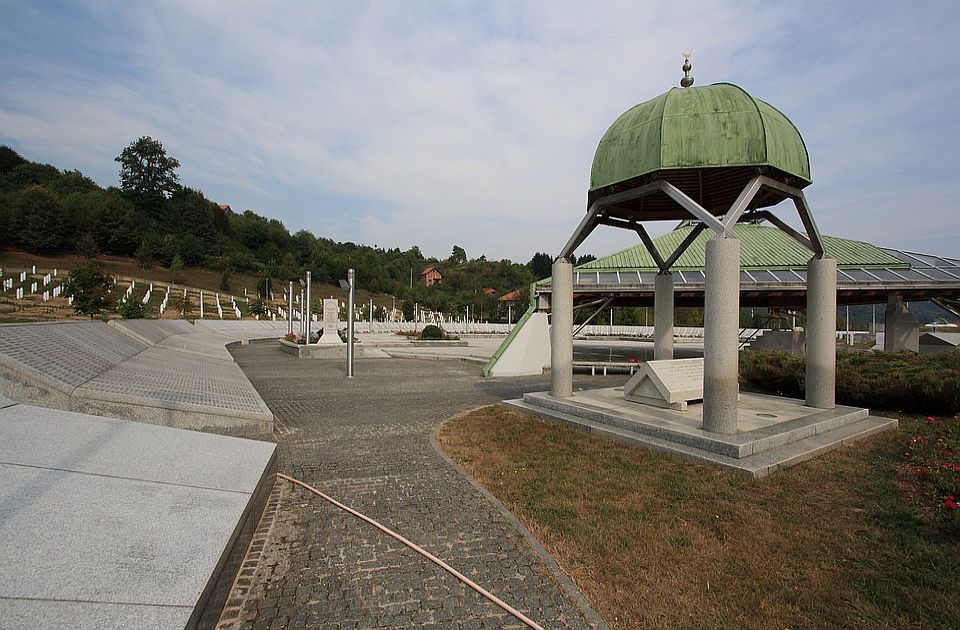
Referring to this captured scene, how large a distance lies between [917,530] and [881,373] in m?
7.12

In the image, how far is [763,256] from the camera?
19.3 metres

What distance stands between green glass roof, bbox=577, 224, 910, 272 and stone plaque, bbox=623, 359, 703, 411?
958 centimetres

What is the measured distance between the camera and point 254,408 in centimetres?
834

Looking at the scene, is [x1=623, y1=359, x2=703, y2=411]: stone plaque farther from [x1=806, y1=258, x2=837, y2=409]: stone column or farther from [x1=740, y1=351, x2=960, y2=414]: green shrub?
[x1=740, y1=351, x2=960, y2=414]: green shrub

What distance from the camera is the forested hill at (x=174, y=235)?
228 ft

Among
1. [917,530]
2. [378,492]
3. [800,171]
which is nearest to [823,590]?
[917,530]

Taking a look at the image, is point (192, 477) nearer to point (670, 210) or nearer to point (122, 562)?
point (122, 562)

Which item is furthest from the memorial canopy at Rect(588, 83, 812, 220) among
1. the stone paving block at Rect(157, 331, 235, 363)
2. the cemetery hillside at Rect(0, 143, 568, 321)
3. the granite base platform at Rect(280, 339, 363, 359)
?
the cemetery hillside at Rect(0, 143, 568, 321)

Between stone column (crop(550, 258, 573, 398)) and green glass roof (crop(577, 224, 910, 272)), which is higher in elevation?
green glass roof (crop(577, 224, 910, 272))

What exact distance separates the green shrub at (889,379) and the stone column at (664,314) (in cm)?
290

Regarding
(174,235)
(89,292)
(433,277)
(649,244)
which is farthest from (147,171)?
(649,244)

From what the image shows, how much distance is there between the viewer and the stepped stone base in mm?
6465

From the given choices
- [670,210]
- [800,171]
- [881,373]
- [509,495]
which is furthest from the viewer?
[670,210]

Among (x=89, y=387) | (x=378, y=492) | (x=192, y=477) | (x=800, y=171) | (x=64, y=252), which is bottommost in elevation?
(x=378, y=492)
